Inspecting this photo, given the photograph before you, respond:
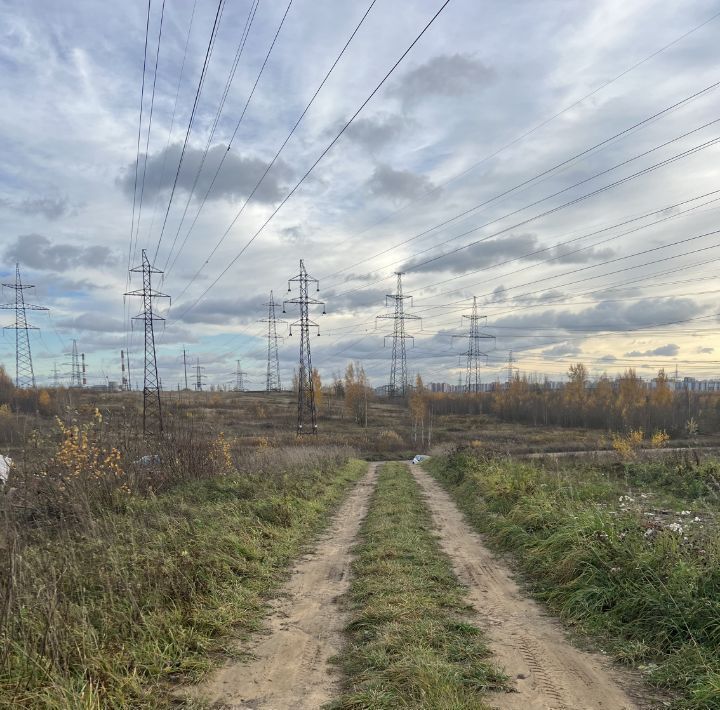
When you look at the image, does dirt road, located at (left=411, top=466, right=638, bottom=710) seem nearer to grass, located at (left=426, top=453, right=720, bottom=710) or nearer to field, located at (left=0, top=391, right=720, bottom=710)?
field, located at (left=0, top=391, right=720, bottom=710)

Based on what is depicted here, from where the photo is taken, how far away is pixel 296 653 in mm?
5398

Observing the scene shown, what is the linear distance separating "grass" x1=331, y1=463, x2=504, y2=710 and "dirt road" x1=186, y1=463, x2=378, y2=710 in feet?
0.74

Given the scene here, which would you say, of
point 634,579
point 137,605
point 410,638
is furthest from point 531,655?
point 137,605

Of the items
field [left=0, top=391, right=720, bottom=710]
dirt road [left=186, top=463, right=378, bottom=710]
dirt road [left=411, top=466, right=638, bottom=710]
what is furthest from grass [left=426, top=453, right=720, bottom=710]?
dirt road [left=186, top=463, right=378, bottom=710]

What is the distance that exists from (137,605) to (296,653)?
179 centimetres

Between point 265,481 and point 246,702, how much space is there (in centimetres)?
1122

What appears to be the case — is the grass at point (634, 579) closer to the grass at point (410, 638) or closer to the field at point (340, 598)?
the field at point (340, 598)

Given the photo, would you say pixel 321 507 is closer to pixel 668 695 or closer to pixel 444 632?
pixel 444 632

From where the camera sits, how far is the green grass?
173 inches

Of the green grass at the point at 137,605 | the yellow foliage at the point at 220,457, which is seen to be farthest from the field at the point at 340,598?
the yellow foliage at the point at 220,457

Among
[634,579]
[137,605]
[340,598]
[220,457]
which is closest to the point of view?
[137,605]

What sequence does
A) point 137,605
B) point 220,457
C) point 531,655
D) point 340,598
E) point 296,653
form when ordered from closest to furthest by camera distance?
point 531,655
point 296,653
point 137,605
point 340,598
point 220,457

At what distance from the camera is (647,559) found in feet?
21.2

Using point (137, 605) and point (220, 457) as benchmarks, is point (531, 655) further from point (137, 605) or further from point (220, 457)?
point (220, 457)
